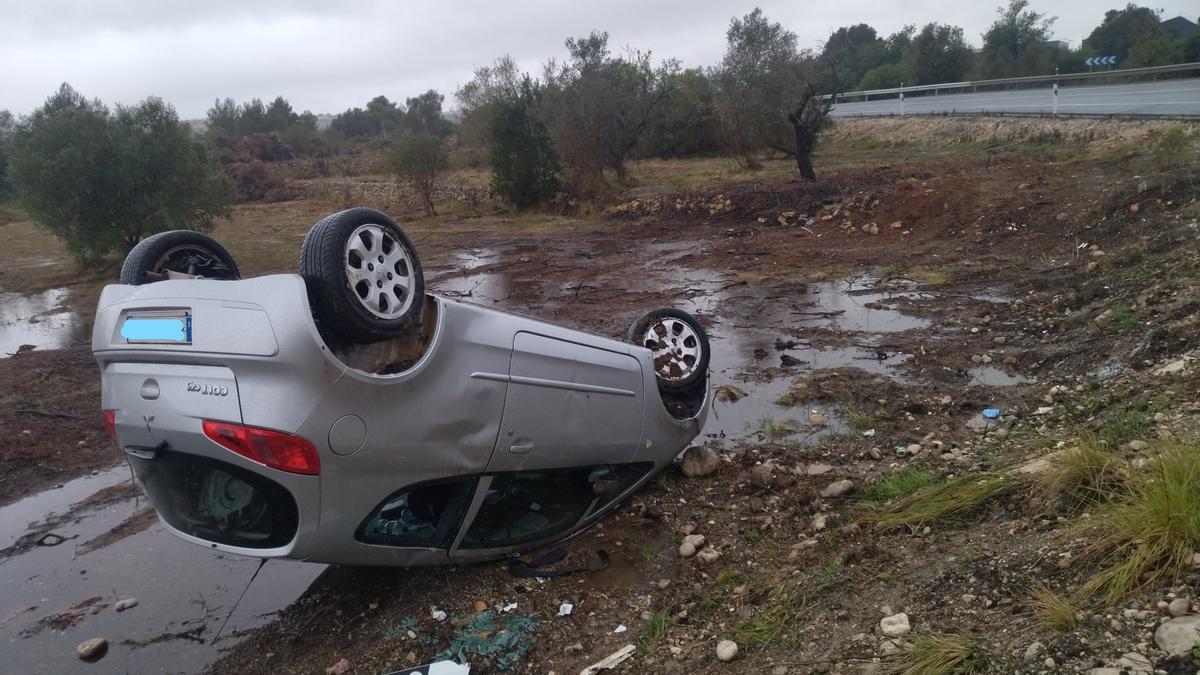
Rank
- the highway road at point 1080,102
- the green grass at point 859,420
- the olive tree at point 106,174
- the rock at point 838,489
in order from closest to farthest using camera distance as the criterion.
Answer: the rock at point 838,489
the green grass at point 859,420
the olive tree at point 106,174
the highway road at point 1080,102

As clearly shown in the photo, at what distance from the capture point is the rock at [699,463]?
5285 mm

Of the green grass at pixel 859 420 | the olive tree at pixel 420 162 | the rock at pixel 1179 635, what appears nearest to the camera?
the rock at pixel 1179 635

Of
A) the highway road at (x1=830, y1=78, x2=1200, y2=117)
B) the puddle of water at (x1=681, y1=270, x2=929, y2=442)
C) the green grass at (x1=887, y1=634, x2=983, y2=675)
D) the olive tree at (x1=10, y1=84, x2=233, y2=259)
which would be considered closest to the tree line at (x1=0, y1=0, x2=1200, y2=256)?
the olive tree at (x1=10, y1=84, x2=233, y2=259)

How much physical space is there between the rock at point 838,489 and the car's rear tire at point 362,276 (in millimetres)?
2593

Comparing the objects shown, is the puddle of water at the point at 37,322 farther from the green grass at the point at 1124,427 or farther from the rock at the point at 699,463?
the green grass at the point at 1124,427

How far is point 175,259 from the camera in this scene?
4059 millimetres

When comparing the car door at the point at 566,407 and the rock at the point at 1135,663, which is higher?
the car door at the point at 566,407

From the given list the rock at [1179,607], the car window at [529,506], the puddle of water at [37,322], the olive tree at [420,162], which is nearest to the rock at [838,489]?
the car window at [529,506]

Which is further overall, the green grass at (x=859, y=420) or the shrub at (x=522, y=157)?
the shrub at (x=522, y=157)

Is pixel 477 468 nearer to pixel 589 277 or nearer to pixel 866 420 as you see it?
pixel 866 420

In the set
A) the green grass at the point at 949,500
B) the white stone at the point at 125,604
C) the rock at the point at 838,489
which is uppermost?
the green grass at the point at 949,500

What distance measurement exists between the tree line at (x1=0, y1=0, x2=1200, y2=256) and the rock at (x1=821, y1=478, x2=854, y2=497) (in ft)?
55.8

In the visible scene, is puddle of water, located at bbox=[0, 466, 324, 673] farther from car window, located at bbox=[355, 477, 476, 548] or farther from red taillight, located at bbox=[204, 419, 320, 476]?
red taillight, located at bbox=[204, 419, 320, 476]

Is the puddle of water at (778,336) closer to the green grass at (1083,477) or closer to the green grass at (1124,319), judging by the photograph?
the green grass at (1124,319)
